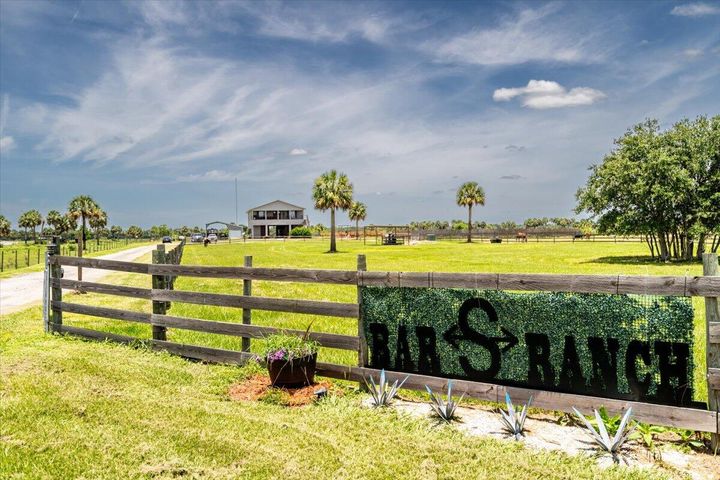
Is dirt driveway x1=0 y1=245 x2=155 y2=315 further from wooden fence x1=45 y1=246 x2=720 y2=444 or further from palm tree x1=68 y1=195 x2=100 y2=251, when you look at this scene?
palm tree x1=68 y1=195 x2=100 y2=251

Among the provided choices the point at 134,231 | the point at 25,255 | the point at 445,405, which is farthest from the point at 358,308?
the point at 134,231

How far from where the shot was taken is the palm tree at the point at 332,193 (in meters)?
53.8

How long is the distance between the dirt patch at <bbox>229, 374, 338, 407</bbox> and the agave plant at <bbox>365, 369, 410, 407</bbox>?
566 millimetres

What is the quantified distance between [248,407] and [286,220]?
4217 inches

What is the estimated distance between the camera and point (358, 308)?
6156 millimetres

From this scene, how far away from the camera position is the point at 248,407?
5.65m

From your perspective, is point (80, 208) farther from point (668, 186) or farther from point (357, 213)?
point (668, 186)

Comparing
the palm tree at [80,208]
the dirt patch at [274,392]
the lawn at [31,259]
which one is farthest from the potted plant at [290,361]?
the palm tree at [80,208]

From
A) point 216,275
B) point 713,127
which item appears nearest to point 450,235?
point 713,127

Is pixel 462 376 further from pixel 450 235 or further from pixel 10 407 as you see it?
pixel 450 235

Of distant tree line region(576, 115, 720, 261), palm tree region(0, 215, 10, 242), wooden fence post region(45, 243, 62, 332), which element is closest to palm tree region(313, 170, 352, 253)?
distant tree line region(576, 115, 720, 261)

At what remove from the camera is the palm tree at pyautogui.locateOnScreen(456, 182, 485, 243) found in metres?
80.2

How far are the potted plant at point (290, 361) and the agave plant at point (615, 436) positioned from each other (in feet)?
10.2

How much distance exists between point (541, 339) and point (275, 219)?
108433 mm
